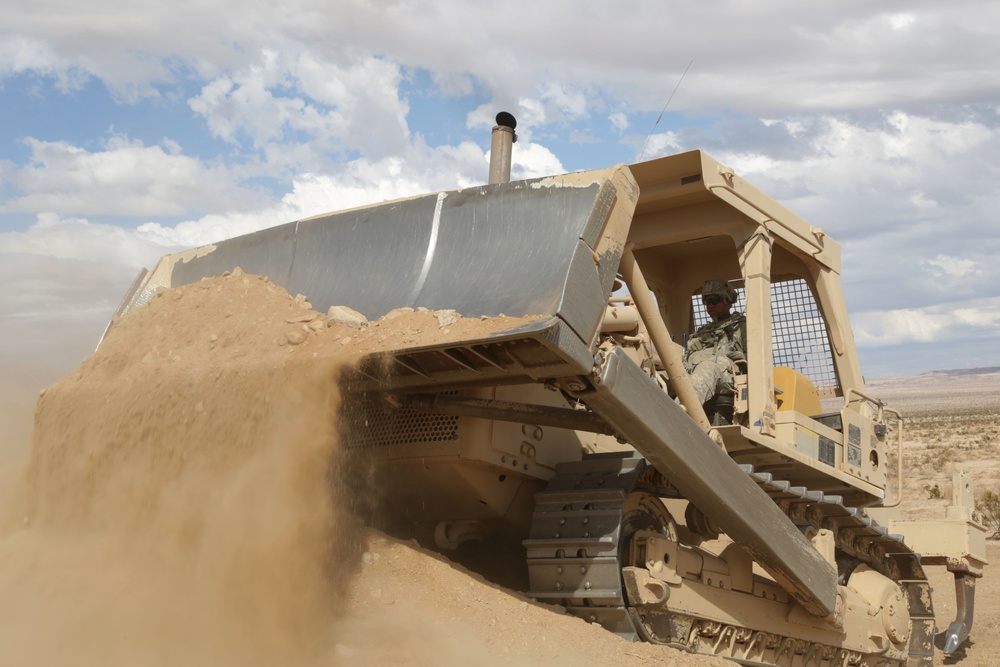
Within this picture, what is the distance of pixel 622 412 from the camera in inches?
181

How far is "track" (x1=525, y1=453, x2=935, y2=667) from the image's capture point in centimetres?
522

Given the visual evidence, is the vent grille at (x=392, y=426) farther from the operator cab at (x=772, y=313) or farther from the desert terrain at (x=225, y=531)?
the operator cab at (x=772, y=313)

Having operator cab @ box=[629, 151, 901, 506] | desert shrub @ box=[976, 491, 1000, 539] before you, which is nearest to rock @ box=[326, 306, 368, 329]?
operator cab @ box=[629, 151, 901, 506]

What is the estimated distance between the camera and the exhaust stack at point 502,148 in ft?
20.1

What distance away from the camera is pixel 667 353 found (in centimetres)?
567

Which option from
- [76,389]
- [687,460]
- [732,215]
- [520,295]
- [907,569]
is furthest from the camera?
[907,569]

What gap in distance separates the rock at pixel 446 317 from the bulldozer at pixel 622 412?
0.05 m

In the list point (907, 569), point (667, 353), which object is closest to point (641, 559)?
point (667, 353)

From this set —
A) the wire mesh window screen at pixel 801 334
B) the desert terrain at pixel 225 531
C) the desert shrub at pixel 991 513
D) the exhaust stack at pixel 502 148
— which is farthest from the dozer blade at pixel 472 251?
the desert shrub at pixel 991 513

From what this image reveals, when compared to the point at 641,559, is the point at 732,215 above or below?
above

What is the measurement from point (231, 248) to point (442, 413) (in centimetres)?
153

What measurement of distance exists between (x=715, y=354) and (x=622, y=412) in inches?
86.7

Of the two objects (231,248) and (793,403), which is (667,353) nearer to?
(793,403)

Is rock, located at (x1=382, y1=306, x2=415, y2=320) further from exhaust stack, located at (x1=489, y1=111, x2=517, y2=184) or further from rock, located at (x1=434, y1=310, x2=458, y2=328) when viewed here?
exhaust stack, located at (x1=489, y1=111, x2=517, y2=184)
